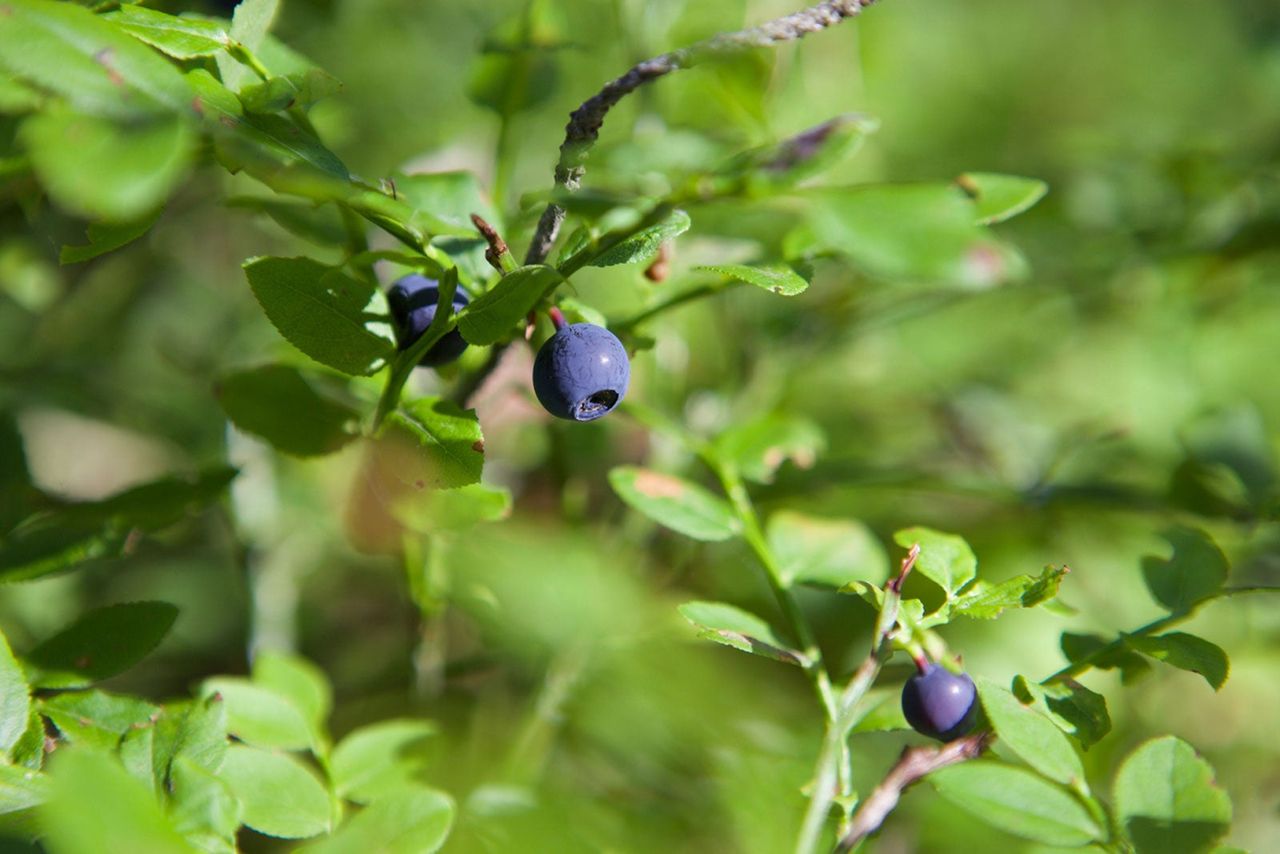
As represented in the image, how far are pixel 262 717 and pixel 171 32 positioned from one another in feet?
2.14

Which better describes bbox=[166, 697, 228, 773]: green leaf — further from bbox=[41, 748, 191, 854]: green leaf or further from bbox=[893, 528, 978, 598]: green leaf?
bbox=[893, 528, 978, 598]: green leaf

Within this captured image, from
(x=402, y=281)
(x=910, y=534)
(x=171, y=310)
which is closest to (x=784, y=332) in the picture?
(x=910, y=534)

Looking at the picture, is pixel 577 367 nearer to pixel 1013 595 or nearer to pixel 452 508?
pixel 452 508

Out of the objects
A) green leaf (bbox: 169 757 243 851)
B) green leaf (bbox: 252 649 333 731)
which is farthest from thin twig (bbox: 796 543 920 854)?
green leaf (bbox: 252 649 333 731)

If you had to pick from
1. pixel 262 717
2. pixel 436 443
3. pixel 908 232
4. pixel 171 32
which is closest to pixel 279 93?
pixel 171 32

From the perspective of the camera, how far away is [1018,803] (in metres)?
0.85

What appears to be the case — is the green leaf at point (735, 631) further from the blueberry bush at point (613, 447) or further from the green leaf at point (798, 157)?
the green leaf at point (798, 157)

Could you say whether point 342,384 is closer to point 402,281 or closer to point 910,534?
point 402,281

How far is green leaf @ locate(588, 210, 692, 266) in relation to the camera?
803 millimetres

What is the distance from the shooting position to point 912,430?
7.16 feet

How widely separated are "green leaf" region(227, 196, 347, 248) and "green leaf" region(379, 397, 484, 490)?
0.88 ft

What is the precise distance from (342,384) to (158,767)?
17.7 inches

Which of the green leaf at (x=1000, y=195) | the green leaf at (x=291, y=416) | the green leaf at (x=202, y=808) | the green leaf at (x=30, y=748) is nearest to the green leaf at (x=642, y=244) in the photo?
the green leaf at (x=1000, y=195)

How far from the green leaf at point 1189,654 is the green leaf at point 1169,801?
0.06 m
